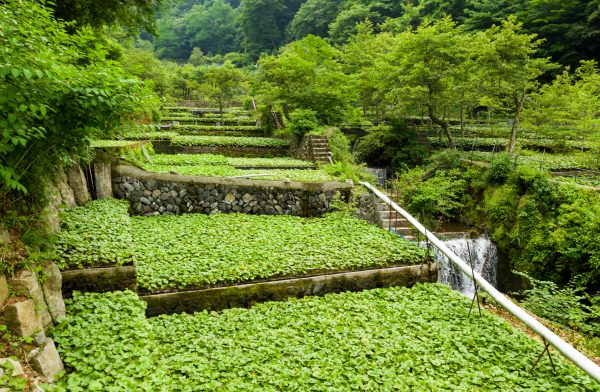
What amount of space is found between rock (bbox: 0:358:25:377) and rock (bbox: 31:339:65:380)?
0.63 feet

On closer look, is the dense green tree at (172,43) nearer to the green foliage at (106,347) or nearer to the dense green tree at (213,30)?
the dense green tree at (213,30)

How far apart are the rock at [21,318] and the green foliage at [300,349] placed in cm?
42

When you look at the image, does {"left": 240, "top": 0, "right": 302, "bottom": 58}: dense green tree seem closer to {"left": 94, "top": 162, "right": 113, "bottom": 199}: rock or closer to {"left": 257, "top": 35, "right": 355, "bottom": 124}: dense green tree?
{"left": 257, "top": 35, "right": 355, "bottom": 124}: dense green tree

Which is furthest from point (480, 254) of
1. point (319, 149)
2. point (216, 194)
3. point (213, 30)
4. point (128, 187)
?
point (213, 30)

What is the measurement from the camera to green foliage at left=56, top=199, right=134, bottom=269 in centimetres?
520

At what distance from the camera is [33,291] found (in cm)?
373

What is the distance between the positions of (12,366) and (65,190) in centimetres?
551


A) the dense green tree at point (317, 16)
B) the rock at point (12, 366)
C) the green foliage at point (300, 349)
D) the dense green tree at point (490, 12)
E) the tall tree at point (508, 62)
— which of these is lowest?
the green foliage at point (300, 349)

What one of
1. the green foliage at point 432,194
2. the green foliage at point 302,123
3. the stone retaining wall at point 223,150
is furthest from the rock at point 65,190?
the green foliage at point 432,194

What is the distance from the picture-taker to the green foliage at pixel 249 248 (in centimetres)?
603

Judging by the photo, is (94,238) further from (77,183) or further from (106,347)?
(77,183)

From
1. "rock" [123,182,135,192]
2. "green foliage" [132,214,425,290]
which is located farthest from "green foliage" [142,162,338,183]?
"green foliage" [132,214,425,290]

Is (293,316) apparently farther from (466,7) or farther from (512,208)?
(466,7)

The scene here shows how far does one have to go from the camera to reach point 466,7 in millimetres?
33844
